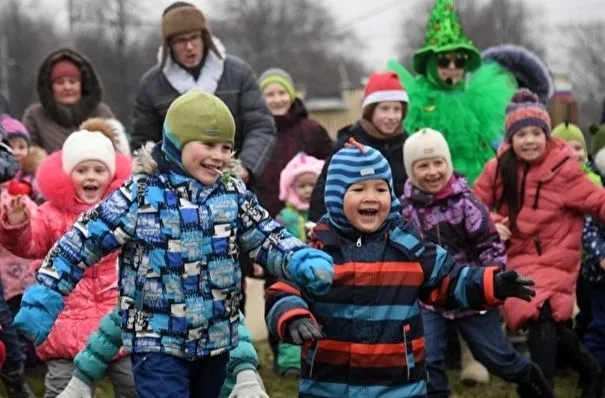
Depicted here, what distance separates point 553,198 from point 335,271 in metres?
2.40

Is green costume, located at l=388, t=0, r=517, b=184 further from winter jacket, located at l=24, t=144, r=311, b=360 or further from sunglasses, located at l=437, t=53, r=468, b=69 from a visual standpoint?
winter jacket, located at l=24, t=144, r=311, b=360

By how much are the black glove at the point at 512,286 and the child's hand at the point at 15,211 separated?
221 cm

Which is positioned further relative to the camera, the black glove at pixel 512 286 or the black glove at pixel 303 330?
the black glove at pixel 512 286

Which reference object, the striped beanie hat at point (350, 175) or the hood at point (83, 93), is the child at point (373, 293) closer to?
the striped beanie hat at point (350, 175)

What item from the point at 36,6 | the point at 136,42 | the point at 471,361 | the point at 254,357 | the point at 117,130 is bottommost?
the point at 471,361

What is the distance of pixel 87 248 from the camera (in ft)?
15.5

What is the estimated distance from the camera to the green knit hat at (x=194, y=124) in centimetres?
485

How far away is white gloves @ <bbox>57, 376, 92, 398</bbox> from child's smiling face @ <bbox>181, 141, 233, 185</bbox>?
43.8 inches

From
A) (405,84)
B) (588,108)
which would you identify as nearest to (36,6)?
(588,108)

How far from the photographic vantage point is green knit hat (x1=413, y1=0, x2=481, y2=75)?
27.0 ft

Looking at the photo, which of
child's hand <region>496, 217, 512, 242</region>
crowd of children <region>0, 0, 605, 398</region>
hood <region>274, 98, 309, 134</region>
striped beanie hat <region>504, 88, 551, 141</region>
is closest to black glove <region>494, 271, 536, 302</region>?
crowd of children <region>0, 0, 605, 398</region>

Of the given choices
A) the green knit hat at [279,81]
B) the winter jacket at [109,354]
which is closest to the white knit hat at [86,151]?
the winter jacket at [109,354]

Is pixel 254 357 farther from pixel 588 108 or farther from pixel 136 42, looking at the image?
pixel 588 108

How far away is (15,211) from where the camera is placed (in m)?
5.44
